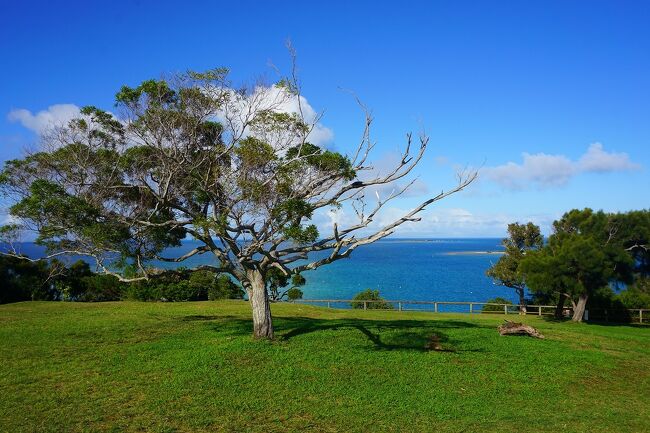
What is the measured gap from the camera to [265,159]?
14.5 meters

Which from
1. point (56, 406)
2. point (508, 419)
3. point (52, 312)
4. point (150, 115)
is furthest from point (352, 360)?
point (52, 312)

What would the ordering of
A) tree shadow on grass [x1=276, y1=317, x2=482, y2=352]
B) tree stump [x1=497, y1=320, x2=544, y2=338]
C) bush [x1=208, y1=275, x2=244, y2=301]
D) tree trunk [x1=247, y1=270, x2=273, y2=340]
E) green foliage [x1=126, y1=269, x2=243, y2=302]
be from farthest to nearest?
bush [x1=208, y1=275, x2=244, y2=301], green foliage [x1=126, y1=269, x2=243, y2=302], tree stump [x1=497, y1=320, x2=544, y2=338], tree shadow on grass [x1=276, y1=317, x2=482, y2=352], tree trunk [x1=247, y1=270, x2=273, y2=340]

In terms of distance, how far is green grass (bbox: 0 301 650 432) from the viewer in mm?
9008

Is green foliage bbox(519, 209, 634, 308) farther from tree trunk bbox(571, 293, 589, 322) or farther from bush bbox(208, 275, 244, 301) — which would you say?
bush bbox(208, 275, 244, 301)

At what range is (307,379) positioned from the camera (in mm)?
11727

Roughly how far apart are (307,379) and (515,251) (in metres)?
31.6

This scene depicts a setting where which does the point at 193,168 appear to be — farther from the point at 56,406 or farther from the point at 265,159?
the point at 56,406

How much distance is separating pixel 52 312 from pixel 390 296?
Answer: 49.8 m

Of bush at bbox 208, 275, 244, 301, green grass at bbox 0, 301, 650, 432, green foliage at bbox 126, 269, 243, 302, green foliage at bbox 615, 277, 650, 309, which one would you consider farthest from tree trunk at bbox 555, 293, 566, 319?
bush at bbox 208, 275, 244, 301

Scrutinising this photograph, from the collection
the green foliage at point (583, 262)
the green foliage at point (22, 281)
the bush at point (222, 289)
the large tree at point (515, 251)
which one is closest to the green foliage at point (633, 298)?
the green foliage at point (583, 262)

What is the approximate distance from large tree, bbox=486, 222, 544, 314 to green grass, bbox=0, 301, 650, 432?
19.5m

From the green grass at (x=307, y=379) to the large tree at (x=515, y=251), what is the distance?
63.9ft

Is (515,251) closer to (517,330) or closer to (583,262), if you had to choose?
(583,262)

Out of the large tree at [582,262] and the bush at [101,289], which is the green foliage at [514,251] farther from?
the bush at [101,289]
